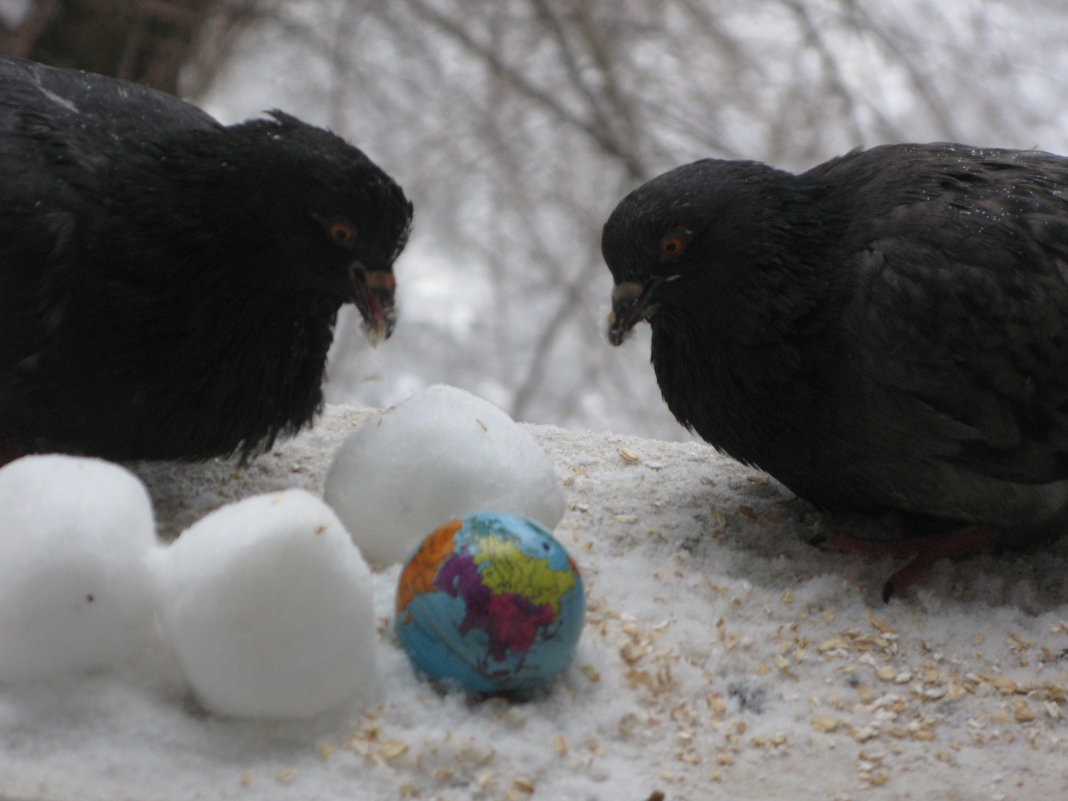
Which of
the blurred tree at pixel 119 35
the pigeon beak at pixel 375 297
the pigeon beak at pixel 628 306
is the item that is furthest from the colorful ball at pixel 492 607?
the blurred tree at pixel 119 35

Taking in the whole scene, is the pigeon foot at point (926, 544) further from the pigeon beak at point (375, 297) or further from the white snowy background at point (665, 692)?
the pigeon beak at point (375, 297)

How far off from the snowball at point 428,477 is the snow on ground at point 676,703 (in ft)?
0.30

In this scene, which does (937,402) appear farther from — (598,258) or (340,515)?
(598,258)

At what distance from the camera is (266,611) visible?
1552 millimetres

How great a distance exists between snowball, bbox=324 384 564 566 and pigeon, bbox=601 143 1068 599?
1.69 feet

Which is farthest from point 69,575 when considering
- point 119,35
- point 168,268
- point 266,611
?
point 119,35

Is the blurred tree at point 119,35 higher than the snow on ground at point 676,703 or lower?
higher

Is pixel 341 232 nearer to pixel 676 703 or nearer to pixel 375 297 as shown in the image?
pixel 375 297

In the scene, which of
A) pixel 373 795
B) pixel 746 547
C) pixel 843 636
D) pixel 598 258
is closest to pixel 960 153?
pixel 746 547

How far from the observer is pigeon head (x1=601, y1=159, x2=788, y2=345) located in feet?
7.90

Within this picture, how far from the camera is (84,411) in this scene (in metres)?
2.20

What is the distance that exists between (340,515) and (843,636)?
932mm

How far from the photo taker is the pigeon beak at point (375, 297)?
2.20 meters

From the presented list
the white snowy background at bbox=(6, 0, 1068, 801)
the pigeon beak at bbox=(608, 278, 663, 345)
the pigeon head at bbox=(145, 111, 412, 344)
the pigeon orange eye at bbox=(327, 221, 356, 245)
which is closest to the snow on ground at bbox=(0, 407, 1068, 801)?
the white snowy background at bbox=(6, 0, 1068, 801)
